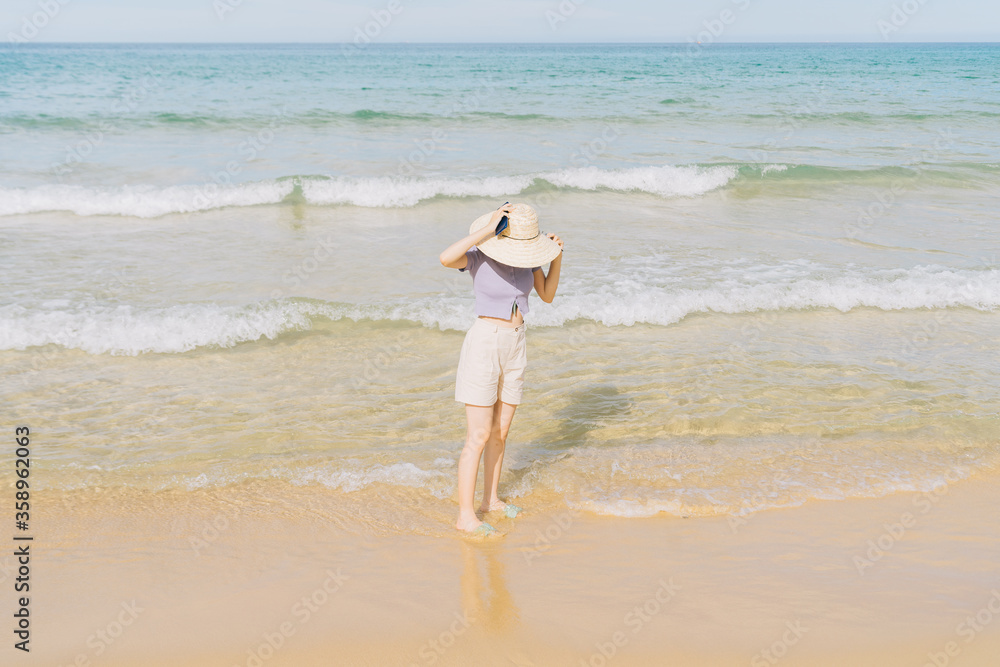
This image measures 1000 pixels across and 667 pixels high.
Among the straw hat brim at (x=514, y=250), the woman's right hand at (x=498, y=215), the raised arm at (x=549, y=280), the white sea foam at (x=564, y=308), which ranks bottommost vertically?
the white sea foam at (x=564, y=308)

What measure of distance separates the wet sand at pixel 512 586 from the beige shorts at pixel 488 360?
832 millimetres

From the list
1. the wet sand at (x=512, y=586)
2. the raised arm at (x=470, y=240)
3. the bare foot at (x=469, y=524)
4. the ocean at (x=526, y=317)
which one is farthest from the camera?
the ocean at (x=526, y=317)

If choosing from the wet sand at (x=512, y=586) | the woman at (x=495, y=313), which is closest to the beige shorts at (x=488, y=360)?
the woman at (x=495, y=313)

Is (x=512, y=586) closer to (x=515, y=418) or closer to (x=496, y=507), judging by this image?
(x=496, y=507)

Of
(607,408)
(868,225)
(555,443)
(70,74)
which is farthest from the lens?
(70,74)

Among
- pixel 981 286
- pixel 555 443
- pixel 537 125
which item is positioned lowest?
pixel 555 443

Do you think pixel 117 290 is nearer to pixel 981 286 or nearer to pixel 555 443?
pixel 555 443

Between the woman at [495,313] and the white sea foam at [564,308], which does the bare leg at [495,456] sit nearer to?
the woman at [495,313]

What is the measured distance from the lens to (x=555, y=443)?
215 inches

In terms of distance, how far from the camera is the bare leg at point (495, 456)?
167 inches

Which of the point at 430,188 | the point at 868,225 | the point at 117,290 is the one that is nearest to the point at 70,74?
the point at 430,188

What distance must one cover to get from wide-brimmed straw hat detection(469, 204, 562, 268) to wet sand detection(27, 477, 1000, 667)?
1.56 meters

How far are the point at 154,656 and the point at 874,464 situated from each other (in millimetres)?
4463

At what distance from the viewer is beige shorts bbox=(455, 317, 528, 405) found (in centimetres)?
396
